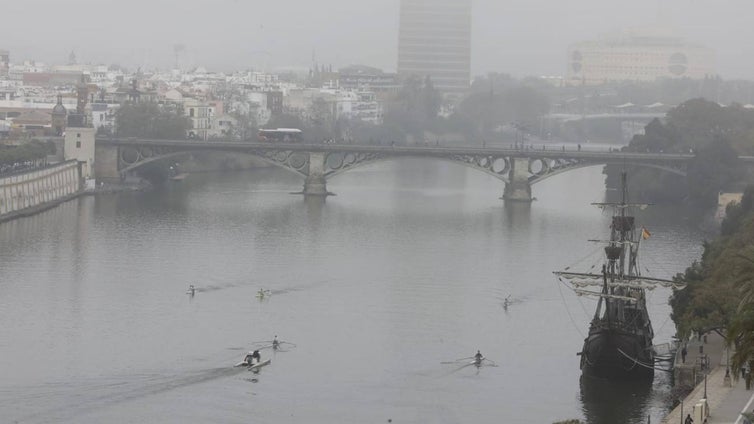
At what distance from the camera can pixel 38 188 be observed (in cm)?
5969

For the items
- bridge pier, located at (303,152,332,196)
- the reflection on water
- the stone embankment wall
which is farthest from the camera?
bridge pier, located at (303,152,332,196)

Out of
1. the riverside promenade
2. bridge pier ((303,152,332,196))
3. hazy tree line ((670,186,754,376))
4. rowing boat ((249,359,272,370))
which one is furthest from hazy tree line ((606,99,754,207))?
rowing boat ((249,359,272,370))

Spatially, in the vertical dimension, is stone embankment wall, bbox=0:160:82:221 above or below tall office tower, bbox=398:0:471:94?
below

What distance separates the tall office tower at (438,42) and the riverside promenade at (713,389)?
5346 inches

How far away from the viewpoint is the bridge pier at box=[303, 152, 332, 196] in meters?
69.0

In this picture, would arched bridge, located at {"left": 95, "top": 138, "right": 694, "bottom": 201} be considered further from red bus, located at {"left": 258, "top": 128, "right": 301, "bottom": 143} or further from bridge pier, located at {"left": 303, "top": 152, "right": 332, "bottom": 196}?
red bus, located at {"left": 258, "top": 128, "right": 301, "bottom": 143}

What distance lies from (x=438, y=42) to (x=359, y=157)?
358 feet

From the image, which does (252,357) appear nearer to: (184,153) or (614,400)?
(614,400)

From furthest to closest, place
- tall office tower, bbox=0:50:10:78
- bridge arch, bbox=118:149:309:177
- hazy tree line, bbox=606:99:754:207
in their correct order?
tall office tower, bbox=0:50:10:78 < bridge arch, bbox=118:149:309:177 < hazy tree line, bbox=606:99:754:207

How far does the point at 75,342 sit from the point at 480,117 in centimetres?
9304

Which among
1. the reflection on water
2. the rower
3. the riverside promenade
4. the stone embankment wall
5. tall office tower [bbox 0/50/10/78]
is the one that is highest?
tall office tower [bbox 0/50/10/78]

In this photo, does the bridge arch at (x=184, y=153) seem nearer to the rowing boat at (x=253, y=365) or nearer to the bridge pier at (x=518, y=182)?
the bridge pier at (x=518, y=182)

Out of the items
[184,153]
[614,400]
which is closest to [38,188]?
[184,153]

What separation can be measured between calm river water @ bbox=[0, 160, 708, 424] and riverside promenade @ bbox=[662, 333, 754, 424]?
0.63 meters
